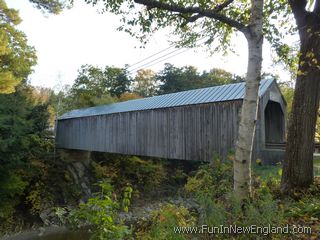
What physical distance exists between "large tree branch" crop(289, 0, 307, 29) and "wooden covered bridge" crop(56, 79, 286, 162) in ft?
9.64

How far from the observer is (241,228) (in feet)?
8.27

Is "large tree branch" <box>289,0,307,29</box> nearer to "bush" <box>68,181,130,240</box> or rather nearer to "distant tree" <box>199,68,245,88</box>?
"bush" <box>68,181,130,240</box>

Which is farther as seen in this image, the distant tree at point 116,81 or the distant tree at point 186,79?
the distant tree at point 186,79

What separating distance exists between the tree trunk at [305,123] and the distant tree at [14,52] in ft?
21.6

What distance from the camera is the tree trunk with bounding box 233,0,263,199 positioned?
3041mm

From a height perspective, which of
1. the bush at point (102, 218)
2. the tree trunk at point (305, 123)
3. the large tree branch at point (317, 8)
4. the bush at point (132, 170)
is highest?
the large tree branch at point (317, 8)

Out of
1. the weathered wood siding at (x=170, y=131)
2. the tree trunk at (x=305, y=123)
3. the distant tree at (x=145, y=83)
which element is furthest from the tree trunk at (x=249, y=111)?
the distant tree at (x=145, y=83)

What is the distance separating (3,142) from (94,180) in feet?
19.5

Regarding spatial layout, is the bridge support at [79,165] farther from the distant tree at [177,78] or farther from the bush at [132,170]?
the distant tree at [177,78]

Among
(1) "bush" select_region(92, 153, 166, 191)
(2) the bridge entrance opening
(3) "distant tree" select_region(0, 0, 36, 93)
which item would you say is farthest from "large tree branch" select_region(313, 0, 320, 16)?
(1) "bush" select_region(92, 153, 166, 191)

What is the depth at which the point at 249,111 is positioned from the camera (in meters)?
3.05

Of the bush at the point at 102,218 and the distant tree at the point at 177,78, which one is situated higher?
the distant tree at the point at 177,78

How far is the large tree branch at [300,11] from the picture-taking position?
3.95 metres

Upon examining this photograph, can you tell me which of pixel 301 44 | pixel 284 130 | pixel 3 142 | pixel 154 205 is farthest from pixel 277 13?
pixel 154 205
